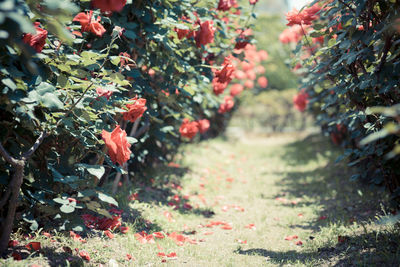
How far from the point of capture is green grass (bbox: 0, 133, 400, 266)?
243 centimetres

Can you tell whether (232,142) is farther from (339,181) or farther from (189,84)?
(189,84)

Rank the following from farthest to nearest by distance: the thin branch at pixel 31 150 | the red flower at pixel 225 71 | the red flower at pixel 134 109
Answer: the red flower at pixel 225 71 → the red flower at pixel 134 109 → the thin branch at pixel 31 150

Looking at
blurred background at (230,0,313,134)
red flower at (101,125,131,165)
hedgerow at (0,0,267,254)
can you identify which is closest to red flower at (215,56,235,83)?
hedgerow at (0,0,267,254)

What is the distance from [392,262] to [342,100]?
4.62ft

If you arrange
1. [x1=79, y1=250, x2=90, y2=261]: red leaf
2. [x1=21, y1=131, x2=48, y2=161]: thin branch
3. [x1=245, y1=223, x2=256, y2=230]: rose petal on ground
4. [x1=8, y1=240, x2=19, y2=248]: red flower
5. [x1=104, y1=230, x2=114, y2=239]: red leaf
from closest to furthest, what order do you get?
[x1=21, y1=131, x2=48, y2=161]: thin branch < [x1=8, y1=240, x2=19, y2=248]: red flower < [x1=79, y1=250, x2=90, y2=261]: red leaf < [x1=104, y1=230, x2=114, y2=239]: red leaf < [x1=245, y1=223, x2=256, y2=230]: rose petal on ground

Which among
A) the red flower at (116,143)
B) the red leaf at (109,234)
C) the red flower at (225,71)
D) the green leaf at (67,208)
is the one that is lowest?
the red leaf at (109,234)

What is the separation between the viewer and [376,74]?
2.11 m

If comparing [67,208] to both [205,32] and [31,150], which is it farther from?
[205,32]

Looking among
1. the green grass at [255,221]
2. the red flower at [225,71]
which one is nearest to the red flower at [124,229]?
the green grass at [255,221]

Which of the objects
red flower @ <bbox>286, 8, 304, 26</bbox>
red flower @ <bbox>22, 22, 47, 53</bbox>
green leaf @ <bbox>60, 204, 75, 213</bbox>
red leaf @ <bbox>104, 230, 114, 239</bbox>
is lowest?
red leaf @ <bbox>104, 230, 114, 239</bbox>

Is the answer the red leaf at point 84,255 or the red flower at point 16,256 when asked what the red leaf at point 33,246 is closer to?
the red flower at point 16,256

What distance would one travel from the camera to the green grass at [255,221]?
95.6 inches

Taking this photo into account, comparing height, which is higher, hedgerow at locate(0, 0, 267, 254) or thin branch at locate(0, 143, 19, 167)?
hedgerow at locate(0, 0, 267, 254)

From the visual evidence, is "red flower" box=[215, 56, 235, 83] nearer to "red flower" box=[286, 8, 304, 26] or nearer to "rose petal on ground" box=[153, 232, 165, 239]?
"red flower" box=[286, 8, 304, 26]
